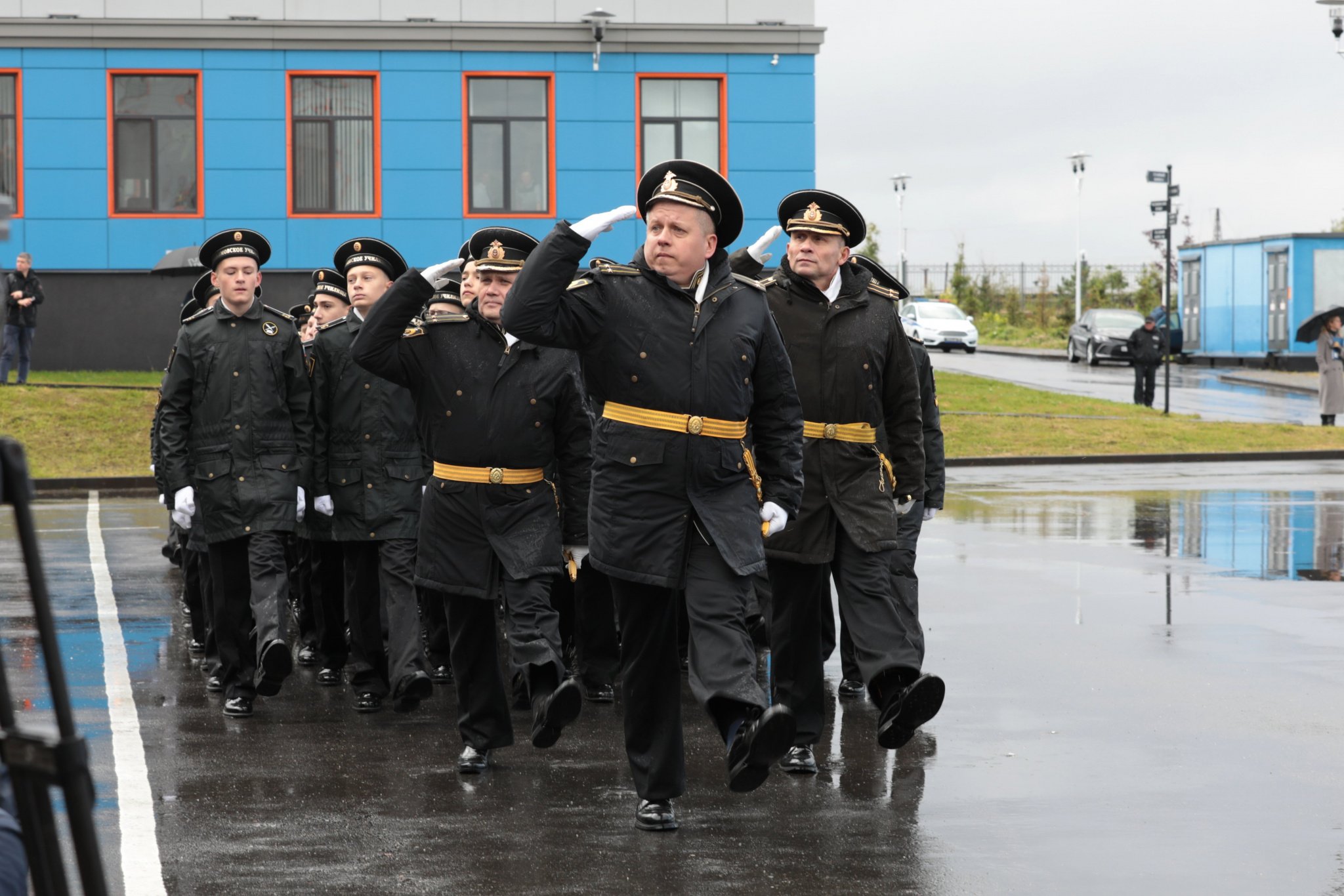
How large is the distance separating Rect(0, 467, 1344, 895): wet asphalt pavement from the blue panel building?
110 feet

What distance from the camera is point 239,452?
8.02m

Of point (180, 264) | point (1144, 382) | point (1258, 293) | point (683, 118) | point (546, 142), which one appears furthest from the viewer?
point (1258, 293)

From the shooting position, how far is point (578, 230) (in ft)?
19.1

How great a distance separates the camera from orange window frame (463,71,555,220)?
30.1 meters

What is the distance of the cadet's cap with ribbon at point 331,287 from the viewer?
8773mm

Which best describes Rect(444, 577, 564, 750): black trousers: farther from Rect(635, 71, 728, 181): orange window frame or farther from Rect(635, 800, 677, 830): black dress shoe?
Rect(635, 71, 728, 181): orange window frame

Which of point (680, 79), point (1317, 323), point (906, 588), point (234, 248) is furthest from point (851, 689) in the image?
point (1317, 323)

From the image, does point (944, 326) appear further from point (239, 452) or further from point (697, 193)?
point (697, 193)

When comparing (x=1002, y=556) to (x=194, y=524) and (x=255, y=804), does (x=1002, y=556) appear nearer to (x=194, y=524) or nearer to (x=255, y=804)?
(x=194, y=524)

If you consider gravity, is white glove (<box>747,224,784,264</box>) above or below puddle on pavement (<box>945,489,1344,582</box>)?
above

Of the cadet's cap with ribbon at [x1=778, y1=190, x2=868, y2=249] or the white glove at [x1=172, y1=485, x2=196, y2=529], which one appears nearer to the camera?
the cadet's cap with ribbon at [x1=778, y1=190, x2=868, y2=249]

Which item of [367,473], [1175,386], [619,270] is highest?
[619,270]

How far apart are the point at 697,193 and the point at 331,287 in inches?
131

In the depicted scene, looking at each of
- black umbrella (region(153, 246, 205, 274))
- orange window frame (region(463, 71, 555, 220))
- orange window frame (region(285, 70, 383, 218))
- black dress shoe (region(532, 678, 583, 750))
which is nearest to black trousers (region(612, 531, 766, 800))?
black dress shoe (region(532, 678, 583, 750))
